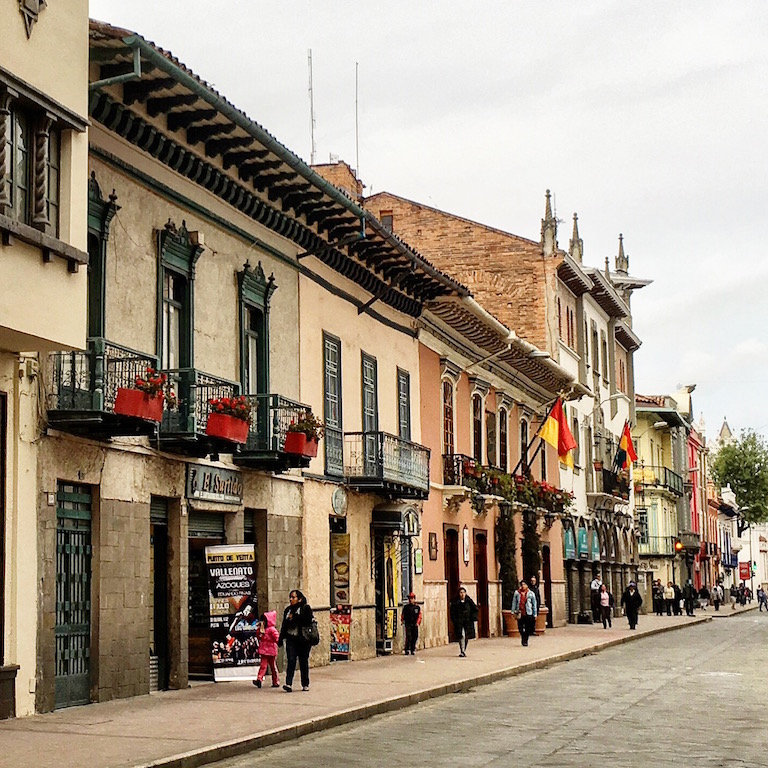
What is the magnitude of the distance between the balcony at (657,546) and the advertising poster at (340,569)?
164ft

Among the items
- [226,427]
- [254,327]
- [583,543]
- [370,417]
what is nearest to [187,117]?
[226,427]

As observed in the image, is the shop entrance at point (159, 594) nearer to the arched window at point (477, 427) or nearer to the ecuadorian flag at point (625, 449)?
the arched window at point (477, 427)

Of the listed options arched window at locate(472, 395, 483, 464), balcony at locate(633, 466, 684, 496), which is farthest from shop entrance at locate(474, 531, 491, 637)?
balcony at locate(633, 466, 684, 496)

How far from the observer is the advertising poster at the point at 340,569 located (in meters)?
26.3

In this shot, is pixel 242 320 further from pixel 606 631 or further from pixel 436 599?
pixel 606 631

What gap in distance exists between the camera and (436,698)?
20.2m

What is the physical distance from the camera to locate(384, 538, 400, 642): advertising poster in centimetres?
→ 2889

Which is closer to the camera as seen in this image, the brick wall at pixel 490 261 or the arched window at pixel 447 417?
the arched window at pixel 447 417

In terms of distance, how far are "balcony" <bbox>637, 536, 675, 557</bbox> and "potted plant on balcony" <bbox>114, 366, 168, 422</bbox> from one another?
60125 mm

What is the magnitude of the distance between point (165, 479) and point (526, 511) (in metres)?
23.4

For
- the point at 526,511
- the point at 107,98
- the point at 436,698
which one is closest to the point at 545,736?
the point at 436,698

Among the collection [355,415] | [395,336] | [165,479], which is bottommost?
[165,479]

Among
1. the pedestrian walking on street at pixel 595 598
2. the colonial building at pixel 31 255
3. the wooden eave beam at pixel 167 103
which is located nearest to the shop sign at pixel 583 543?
the pedestrian walking on street at pixel 595 598

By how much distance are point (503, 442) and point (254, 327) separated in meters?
18.5
